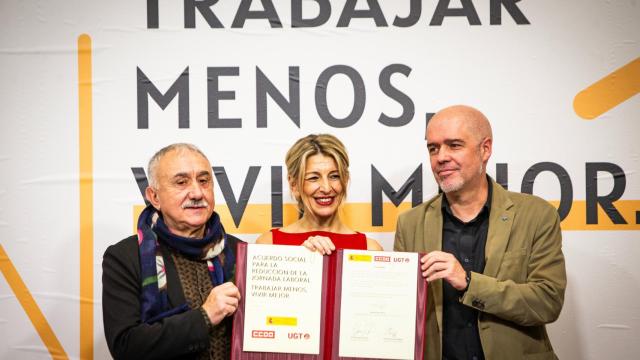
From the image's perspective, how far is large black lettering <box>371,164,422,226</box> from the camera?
9.64 feet

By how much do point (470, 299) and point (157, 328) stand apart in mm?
1191

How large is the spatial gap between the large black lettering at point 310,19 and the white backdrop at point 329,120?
0.07 ft

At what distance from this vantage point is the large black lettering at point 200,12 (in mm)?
2961

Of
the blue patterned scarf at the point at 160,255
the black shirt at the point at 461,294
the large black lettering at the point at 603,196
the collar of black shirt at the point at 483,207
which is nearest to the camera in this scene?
the blue patterned scarf at the point at 160,255

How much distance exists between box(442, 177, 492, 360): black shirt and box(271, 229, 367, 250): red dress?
38 centimetres

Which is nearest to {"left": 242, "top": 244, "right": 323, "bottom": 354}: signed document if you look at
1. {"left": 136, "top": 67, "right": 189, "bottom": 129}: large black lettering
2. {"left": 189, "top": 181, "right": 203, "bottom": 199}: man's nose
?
{"left": 189, "top": 181, "right": 203, "bottom": 199}: man's nose

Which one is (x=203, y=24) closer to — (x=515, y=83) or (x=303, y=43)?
(x=303, y=43)

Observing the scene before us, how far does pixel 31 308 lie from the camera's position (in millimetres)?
2945

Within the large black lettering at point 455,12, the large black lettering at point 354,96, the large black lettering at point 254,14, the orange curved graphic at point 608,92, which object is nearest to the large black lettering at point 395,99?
the large black lettering at point 354,96

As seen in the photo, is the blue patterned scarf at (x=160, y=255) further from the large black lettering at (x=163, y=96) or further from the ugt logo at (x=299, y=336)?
the large black lettering at (x=163, y=96)

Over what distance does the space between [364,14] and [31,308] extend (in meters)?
2.64

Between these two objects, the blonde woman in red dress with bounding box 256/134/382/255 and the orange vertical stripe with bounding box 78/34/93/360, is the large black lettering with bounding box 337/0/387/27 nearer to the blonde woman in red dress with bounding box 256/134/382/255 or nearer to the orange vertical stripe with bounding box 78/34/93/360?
the blonde woman in red dress with bounding box 256/134/382/255

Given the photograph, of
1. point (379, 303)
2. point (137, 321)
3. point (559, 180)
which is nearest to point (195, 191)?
point (137, 321)

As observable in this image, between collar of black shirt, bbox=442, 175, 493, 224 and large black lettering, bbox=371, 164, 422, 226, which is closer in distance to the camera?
collar of black shirt, bbox=442, 175, 493, 224
